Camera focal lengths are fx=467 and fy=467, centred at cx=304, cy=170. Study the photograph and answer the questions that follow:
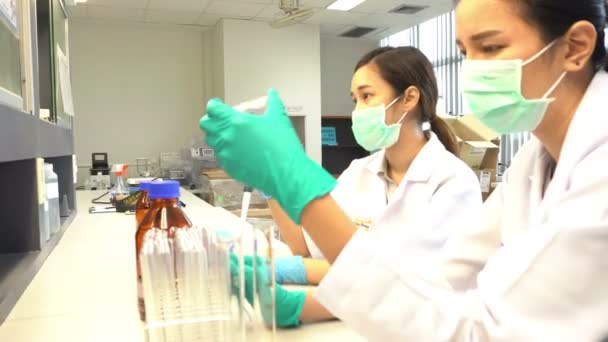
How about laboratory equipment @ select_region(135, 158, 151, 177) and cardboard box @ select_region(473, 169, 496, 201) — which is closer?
cardboard box @ select_region(473, 169, 496, 201)

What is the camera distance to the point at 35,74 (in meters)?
1.25

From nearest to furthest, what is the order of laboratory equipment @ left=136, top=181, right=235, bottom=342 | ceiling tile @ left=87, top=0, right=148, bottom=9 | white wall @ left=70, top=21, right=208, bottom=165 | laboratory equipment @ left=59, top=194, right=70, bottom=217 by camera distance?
laboratory equipment @ left=136, top=181, right=235, bottom=342 < laboratory equipment @ left=59, top=194, right=70, bottom=217 < ceiling tile @ left=87, top=0, right=148, bottom=9 < white wall @ left=70, top=21, right=208, bottom=165

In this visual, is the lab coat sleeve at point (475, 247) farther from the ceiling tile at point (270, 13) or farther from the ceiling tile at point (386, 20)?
the ceiling tile at point (386, 20)

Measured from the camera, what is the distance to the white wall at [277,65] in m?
4.88

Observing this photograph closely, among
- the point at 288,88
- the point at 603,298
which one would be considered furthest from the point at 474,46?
the point at 288,88

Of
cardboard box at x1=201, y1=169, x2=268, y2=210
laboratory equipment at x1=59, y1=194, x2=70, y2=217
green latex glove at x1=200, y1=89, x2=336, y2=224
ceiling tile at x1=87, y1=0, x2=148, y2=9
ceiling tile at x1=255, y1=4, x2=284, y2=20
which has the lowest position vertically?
cardboard box at x1=201, y1=169, x2=268, y2=210

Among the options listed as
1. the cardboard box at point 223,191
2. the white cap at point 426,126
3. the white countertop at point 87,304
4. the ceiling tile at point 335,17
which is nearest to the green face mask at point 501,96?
the white countertop at point 87,304

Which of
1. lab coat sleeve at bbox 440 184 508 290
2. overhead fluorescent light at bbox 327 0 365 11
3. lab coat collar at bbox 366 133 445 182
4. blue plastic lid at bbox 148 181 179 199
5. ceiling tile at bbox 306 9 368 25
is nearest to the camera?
blue plastic lid at bbox 148 181 179 199

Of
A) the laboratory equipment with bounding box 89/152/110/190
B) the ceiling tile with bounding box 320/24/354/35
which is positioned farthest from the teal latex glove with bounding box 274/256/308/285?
the ceiling tile with bounding box 320/24/354/35

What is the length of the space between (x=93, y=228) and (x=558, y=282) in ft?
5.97

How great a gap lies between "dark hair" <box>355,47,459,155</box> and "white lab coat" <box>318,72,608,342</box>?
79 centimetres

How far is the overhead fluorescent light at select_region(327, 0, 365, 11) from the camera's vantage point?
4457 millimetres

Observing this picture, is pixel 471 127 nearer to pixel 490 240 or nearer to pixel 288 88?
pixel 288 88

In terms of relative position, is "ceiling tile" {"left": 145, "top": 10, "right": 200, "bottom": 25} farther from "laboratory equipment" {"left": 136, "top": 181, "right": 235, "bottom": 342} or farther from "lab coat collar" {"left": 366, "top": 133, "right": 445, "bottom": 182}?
"laboratory equipment" {"left": 136, "top": 181, "right": 235, "bottom": 342}
